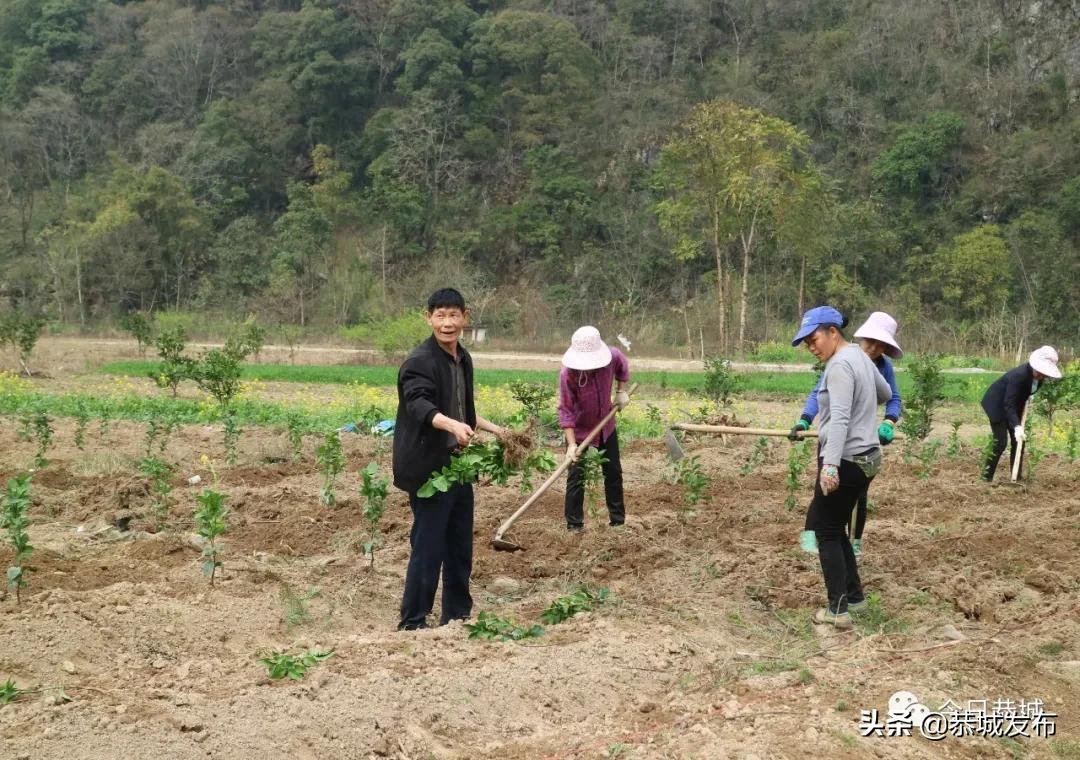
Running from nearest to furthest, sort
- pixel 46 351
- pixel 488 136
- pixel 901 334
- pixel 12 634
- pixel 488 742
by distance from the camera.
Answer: pixel 488 742
pixel 12 634
pixel 46 351
pixel 901 334
pixel 488 136

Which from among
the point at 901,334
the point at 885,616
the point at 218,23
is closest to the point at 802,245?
the point at 901,334

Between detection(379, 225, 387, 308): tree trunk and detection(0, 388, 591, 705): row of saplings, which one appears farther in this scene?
detection(379, 225, 387, 308): tree trunk

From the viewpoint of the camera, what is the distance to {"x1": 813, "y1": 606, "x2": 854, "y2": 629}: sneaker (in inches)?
230

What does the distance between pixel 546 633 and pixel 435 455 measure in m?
1.05

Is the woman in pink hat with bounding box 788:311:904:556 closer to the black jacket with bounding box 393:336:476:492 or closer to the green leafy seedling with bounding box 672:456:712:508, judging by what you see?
the green leafy seedling with bounding box 672:456:712:508

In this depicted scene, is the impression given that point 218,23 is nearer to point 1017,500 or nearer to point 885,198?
point 885,198

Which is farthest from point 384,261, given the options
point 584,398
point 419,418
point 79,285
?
point 419,418

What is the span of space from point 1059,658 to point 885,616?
1054 mm

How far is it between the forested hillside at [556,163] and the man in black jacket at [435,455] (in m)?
26.7

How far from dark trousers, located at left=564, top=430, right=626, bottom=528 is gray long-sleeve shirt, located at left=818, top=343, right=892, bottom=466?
2.24 metres

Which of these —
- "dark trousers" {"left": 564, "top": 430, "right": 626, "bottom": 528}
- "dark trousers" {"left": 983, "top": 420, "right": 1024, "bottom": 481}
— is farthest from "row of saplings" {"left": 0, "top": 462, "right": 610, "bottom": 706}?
"dark trousers" {"left": 983, "top": 420, "right": 1024, "bottom": 481}

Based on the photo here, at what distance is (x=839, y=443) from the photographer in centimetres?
567

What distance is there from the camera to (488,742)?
165 inches

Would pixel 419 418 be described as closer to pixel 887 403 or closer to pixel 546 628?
pixel 546 628
